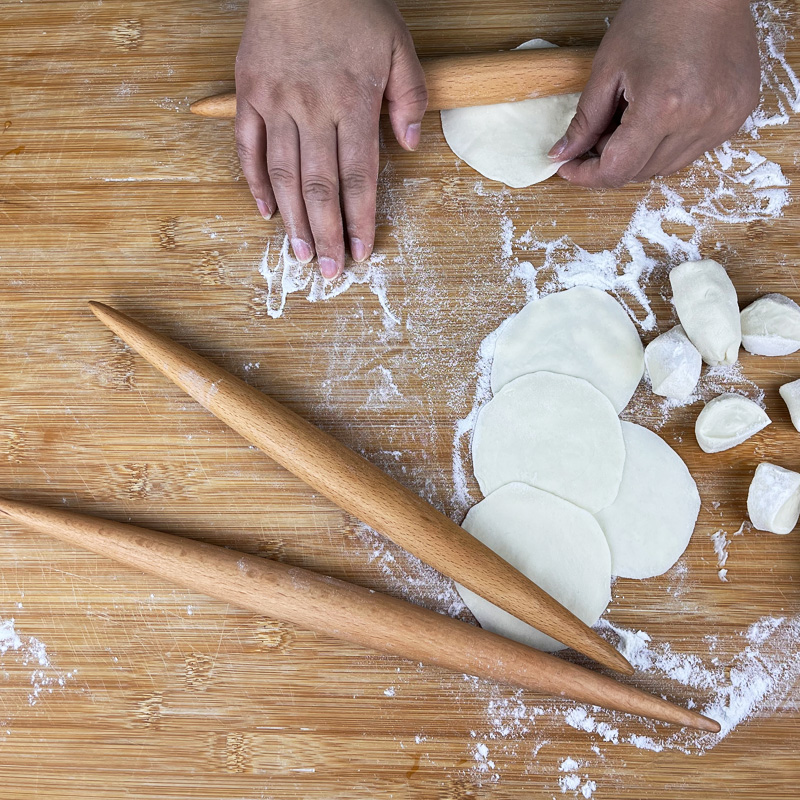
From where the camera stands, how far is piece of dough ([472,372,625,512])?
40.6 inches

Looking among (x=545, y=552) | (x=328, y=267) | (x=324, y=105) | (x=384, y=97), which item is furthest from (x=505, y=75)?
(x=545, y=552)

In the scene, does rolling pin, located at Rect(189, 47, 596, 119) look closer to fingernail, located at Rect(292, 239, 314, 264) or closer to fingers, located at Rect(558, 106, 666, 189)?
fingers, located at Rect(558, 106, 666, 189)

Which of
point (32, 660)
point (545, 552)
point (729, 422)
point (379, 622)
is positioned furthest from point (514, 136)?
point (32, 660)

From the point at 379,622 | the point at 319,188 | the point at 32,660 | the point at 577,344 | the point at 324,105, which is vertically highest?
the point at 324,105

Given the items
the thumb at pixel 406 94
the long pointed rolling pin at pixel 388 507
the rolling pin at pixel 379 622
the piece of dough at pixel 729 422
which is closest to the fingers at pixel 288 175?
the thumb at pixel 406 94

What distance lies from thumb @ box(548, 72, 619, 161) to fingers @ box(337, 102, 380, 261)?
0.92ft

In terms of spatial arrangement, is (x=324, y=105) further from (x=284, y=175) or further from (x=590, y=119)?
(x=590, y=119)

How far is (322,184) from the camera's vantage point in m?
1.03

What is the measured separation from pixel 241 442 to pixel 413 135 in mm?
552

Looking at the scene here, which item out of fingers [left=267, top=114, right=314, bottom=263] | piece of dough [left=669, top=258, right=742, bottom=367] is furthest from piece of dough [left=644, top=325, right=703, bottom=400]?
fingers [left=267, top=114, right=314, bottom=263]

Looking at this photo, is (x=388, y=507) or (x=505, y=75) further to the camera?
(x=505, y=75)

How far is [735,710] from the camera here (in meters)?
0.99

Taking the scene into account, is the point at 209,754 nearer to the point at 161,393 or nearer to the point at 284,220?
the point at 161,393

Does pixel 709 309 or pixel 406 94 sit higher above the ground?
pixel 406 94
